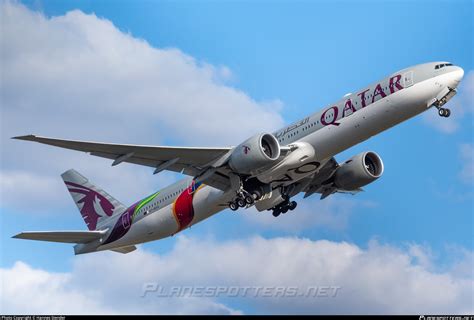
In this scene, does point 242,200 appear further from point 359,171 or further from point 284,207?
point 359,171

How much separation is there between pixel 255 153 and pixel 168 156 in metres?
4.18

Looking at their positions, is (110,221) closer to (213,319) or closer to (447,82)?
(213,319)

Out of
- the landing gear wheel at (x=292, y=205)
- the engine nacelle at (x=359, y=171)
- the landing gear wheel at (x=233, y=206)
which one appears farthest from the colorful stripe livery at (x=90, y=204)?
the engine nacelle at (x=359, y=171)

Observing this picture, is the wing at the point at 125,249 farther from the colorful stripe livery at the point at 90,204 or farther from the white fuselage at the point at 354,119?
the white fuselage at the point at 354,119

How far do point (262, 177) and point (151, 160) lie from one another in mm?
5110

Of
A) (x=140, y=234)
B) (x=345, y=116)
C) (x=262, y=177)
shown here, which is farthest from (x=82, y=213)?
(x=345, y=116)

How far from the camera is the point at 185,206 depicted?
123ft

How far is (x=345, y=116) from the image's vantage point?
33.2 metres

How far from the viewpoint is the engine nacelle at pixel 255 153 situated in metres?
33.2

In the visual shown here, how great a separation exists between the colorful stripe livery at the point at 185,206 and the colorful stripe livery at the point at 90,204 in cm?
632

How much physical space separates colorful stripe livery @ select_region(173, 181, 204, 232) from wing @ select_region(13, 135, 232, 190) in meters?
1.75

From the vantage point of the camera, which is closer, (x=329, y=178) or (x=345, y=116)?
(x=345, y=116)

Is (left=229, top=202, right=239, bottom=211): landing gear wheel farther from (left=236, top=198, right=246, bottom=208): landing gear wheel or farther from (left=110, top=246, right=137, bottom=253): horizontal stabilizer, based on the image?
(left=110, top=246, right=137, bottom=253): horizontal stabilizer

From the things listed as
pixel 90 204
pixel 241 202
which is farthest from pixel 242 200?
pixel 90 204
